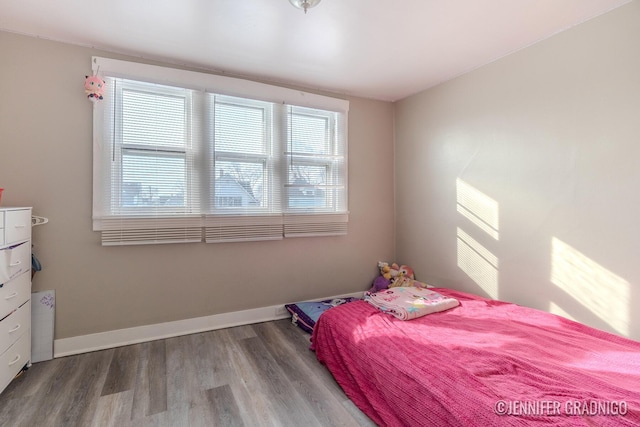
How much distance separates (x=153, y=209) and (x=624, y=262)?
3.44 m

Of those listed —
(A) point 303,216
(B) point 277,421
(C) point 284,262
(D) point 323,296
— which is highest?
(A) point 303,216

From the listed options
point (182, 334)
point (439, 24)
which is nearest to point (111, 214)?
point (182, 334)

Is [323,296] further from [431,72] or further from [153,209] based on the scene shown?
[431,72]

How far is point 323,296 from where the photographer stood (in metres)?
3.33

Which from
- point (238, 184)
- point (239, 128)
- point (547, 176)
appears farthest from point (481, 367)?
point (239, 128)

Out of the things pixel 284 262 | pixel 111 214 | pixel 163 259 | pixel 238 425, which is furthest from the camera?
pixel 284 262

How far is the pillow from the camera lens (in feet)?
9.05

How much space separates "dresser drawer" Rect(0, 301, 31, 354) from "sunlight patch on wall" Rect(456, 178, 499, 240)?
3.54m

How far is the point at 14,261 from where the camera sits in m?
1.89

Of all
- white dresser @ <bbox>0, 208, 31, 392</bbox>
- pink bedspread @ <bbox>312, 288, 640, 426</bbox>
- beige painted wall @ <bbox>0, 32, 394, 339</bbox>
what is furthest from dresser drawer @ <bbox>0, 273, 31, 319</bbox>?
pink bedspread @ <bbox>312, 288, 640, 426</bbox>

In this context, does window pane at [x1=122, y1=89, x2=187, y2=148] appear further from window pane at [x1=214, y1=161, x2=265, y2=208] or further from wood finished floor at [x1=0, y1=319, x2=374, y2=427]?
wood finished floor at [x1=0, y1=319, x2=374, y2=427]

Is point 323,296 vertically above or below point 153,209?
below

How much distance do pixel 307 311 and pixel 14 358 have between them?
6.79ft

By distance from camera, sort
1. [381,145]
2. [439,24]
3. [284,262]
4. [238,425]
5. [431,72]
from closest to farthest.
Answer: [238,425] < [439,24] < [431,72] < [284,262] < [381,145]
